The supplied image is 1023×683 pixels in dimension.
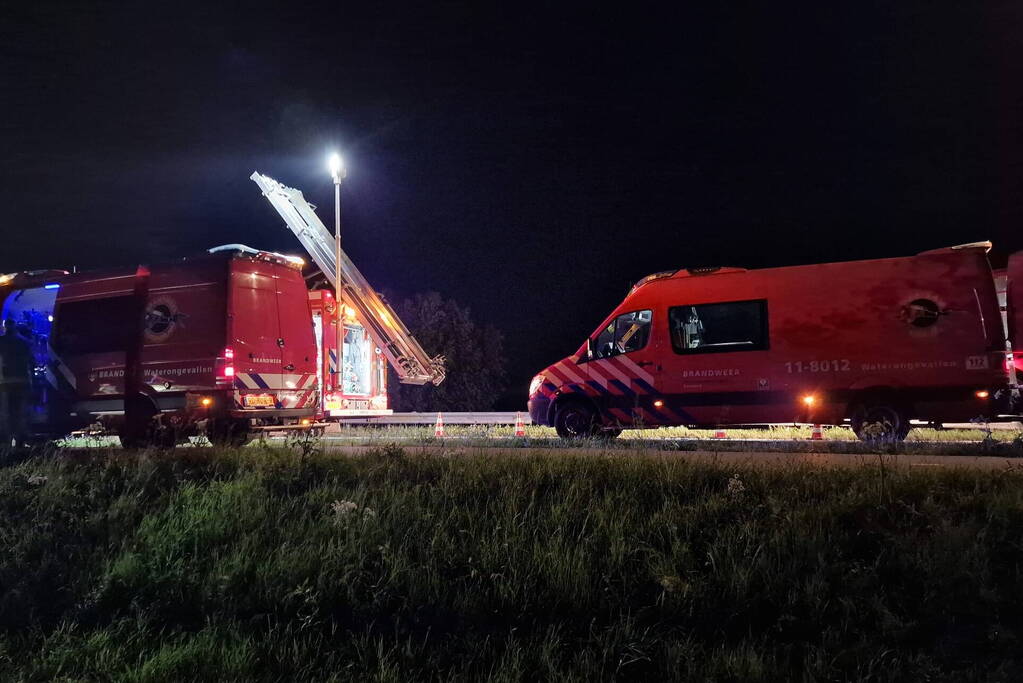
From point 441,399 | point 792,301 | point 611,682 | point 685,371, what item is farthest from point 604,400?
point 441,399

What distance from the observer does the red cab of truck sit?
37.9 feet

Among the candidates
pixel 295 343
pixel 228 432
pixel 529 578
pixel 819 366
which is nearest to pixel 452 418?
pixel 295 343

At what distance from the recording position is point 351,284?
18.3 meters

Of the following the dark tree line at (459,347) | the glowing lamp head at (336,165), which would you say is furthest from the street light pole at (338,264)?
the dark tree line at (459,347)

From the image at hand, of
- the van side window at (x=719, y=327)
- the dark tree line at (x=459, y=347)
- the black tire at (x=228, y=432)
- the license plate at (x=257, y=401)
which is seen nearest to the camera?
the black tire at (x=228, y=432)

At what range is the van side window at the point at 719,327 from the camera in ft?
41.3

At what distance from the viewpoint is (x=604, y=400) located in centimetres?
1354

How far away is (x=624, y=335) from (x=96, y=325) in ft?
28.0

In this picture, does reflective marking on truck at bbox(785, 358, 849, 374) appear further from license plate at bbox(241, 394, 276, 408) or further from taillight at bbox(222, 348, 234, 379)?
taillight at bbox(222, 348, 234, 379)

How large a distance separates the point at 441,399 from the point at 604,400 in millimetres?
21329

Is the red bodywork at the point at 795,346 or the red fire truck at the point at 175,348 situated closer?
the red bodywork at the point at 795,346

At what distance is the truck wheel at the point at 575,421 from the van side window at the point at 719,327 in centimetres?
187

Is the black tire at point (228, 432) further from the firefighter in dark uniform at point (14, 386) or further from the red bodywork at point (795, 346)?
the red bodywork at point (795, 346)

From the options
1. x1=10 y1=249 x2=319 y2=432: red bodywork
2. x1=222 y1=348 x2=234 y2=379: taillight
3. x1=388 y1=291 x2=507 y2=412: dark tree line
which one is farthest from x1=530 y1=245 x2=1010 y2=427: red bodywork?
x1=388 y1=291 x2=507 y2=412: dark tree line
